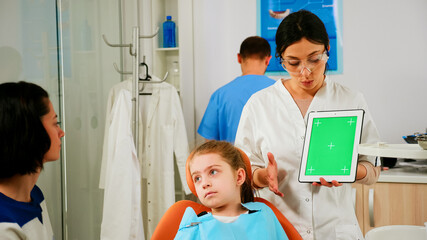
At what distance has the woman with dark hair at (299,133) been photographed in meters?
1.40

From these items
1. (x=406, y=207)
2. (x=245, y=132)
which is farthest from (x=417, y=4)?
(x=245, y=132)

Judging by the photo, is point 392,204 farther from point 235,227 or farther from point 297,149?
point 235,227

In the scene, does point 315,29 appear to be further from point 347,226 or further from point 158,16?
point 158,16

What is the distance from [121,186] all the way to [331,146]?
1309mm

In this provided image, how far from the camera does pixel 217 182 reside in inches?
56.1

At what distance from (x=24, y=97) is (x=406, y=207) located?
7.56ft

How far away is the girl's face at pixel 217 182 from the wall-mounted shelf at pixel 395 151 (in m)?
0.46

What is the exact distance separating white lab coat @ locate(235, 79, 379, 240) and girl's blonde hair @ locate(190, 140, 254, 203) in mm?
81

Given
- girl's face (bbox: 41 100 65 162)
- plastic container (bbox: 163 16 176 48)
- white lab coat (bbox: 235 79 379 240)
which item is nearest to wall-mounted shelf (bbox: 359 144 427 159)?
white lab coat (bbox: 235 79 379 240)

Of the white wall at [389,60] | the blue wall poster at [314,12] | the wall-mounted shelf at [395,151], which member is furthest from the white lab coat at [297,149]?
the white wall at [389,60]

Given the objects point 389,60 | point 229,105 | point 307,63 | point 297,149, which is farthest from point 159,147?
point 389,60

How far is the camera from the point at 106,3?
2.60 m

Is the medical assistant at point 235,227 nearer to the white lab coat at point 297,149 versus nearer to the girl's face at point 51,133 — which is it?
the white lab coat at point 297,149

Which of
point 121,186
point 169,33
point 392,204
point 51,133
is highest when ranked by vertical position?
point 169,33
